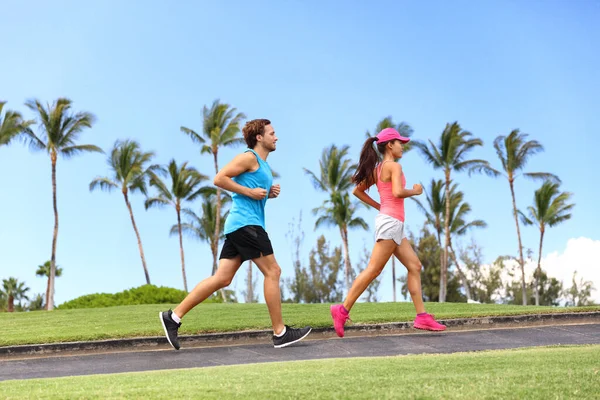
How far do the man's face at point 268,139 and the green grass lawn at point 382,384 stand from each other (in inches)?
89.4

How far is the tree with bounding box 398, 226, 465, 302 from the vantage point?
6356 centimetres

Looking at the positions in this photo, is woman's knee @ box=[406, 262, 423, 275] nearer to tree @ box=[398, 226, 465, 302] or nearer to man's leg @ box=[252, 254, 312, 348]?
man's leg @ box=[252, 254, 312, 348]

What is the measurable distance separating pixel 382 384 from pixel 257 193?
101 inches

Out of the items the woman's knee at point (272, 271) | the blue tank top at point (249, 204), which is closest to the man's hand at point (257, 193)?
the blue tank top at point (249, 204)

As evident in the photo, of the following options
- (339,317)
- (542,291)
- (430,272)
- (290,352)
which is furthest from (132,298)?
(542,291)

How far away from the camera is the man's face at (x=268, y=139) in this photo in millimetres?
7148

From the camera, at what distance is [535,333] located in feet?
39.3

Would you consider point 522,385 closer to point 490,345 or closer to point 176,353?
point 490,345

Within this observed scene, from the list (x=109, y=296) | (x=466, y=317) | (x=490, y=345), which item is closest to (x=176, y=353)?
(x=490, y=345)

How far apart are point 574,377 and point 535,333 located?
7254 mm

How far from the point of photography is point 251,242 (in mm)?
6852

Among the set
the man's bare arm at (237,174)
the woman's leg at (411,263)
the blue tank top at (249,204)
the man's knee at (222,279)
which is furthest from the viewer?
the woman's leg at (411,263)

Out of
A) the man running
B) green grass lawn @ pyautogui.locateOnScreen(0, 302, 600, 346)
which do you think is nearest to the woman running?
the man running

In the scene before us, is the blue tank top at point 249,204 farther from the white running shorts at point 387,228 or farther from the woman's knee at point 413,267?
the woman's knee at point 413,267
